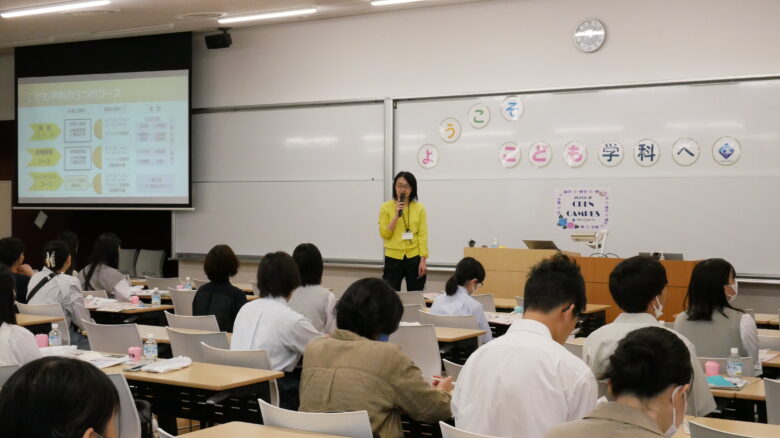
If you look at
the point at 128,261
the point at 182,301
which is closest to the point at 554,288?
the point at 182,301

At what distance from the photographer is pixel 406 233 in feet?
28.3

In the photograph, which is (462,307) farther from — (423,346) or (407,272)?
(407,272)

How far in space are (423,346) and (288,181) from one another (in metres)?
6.10

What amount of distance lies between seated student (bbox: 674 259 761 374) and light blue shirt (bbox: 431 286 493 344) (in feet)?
5.07

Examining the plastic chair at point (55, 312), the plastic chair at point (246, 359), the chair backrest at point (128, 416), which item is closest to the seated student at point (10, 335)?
the chair backrest at point (128, 416)

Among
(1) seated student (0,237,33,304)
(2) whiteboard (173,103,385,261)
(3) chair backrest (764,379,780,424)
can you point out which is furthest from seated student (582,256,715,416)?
(2) whiteboard (173,103,385,261)

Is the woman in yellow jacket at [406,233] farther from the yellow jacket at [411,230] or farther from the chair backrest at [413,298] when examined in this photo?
the chair backrest at [413,298]

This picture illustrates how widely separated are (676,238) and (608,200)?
80 centimetres

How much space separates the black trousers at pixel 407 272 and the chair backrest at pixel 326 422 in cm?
579

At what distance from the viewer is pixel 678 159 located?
868cm

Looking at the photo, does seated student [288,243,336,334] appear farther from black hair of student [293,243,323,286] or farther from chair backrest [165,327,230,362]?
chair backrest [165,327,230,362]

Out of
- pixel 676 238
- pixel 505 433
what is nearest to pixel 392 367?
pixel 505 433

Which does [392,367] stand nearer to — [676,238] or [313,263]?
[313,263]

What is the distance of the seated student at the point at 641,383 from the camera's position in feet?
6.70
